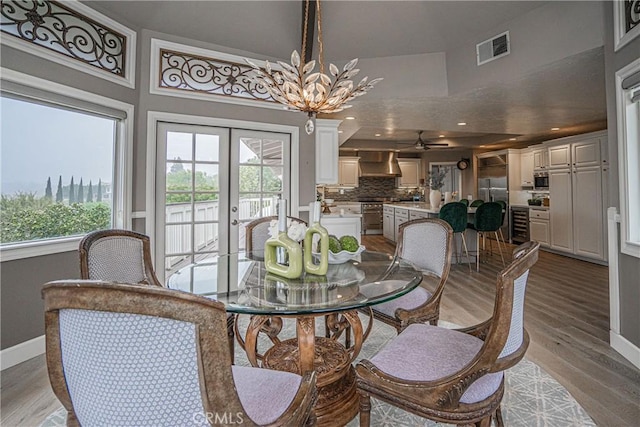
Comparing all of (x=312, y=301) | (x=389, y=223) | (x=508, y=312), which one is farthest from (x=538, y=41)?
(x=389, y=223)

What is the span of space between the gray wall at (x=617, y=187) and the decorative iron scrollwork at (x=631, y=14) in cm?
11

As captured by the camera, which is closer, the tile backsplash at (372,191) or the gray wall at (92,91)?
the gray wall at (92,91)

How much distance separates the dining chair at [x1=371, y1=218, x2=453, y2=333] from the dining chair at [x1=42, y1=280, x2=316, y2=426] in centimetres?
142

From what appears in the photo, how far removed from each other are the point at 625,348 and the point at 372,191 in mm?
7779

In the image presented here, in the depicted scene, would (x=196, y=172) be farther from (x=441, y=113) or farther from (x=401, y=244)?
(x=441, y=113)

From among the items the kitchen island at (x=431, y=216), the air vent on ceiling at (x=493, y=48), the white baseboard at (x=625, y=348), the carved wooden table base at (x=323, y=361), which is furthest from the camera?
the kitchen island at (x=431, y=216)

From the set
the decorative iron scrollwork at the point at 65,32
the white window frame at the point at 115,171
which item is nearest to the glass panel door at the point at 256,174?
the white window frame at the point at 115,171

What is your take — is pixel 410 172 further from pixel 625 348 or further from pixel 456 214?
pixel 625 348

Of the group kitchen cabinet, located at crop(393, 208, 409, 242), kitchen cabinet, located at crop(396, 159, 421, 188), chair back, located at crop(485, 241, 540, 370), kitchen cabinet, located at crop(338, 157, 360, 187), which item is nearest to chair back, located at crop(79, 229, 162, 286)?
chair back, located at crop(485, 241, 540, 370)

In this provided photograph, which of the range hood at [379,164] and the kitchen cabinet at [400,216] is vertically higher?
the range hood at [379,164]

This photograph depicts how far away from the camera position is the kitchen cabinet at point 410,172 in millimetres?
9664

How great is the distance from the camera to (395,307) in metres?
2.04

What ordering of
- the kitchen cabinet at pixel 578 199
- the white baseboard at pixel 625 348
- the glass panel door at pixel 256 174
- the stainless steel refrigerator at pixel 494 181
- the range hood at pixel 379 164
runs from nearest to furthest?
the white baseboard at pixel 625 348 → the glass panel door at pixel 256 174 → the kitchen cabinet at pixel 578 199 → the stainless steel refrigerator at pixel 494 181 → the range hood at pixel 379 164

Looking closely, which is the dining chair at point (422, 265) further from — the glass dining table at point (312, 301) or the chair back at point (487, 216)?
the chair back at point (487, 216)
